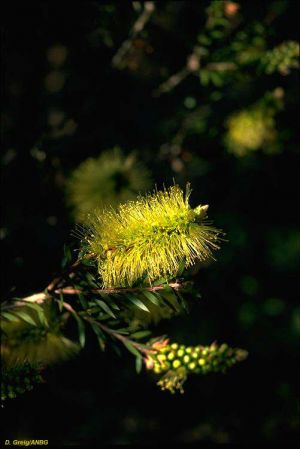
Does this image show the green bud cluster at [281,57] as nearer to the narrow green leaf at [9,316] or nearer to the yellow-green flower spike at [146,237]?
the yellow-green flower spike at [146,237]

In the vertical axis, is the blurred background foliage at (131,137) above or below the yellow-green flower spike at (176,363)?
above

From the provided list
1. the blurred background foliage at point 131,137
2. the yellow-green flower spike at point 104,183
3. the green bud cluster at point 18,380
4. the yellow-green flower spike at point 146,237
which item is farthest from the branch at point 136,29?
the green bud cluster at point 18,380

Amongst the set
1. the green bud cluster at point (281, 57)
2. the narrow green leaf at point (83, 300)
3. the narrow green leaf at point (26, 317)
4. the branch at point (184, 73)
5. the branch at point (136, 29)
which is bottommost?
the narrow green leaf at point (83, 300)

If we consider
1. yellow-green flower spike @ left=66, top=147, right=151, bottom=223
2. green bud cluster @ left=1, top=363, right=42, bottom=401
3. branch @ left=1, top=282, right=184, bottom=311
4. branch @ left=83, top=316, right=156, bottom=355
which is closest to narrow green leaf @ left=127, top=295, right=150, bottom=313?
branch @ left=1, top=282, right=184, bottom=311

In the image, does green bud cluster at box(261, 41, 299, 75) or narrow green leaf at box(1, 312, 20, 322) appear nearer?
narrow green leaf at box(1, 312, 20, 322)

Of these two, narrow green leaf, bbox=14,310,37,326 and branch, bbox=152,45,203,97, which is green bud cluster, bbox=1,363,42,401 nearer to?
narrow green leaf, bbox=14,310,37,326

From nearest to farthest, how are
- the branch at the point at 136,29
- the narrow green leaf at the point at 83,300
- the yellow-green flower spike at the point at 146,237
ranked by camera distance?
the yellow-green flower spike at the point at 146,237, the narrow green leaf at the point at 83,300, the branch at the point at 136,29

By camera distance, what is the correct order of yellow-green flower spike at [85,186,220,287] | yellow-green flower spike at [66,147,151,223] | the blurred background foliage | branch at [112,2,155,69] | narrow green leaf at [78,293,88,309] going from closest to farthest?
yellow-green flower spike at [85,186,220,287] < narrow green leaf at [78,293,88,309] < yellow-green flower spike at [66,147,151,223] < the blurred background foliage < branch at [112,2,155,69]

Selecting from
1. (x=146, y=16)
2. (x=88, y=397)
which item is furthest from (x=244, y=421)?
(x=146, y=16)
